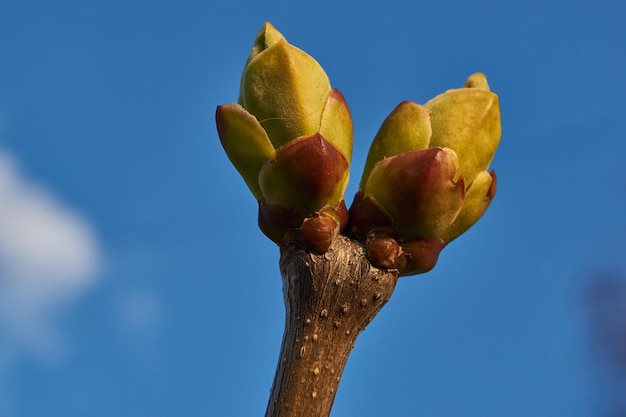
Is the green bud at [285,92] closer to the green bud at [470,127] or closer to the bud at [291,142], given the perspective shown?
the bud at [291,142]

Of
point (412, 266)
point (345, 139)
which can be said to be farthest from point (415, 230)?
point (345, 139)

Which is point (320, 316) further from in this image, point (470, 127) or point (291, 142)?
point (470, 127)

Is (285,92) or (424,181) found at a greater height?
(285,92)

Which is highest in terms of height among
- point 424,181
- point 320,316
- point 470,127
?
point 470,127

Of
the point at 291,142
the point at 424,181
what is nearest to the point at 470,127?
the point at 424,181

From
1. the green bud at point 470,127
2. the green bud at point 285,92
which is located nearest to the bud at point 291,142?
the green bud at point 285,92

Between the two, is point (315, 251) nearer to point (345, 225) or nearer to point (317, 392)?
point (345, 225)
